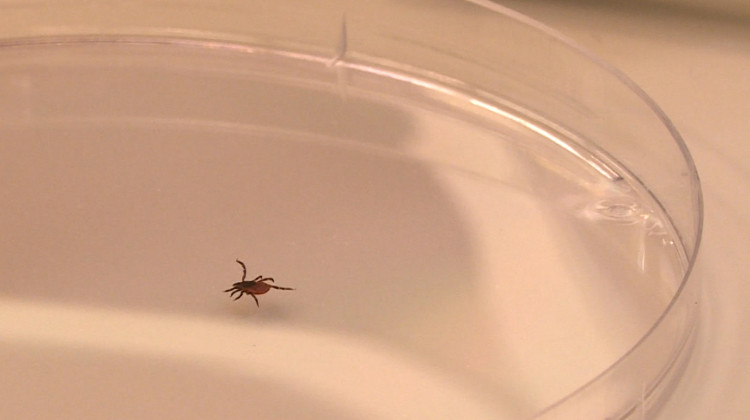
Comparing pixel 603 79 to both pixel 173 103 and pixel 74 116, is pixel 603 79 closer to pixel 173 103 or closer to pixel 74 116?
pixel 173 103

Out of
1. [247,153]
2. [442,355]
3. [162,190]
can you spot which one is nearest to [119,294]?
[162,190]

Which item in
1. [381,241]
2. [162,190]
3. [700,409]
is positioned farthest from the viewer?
[162,190]

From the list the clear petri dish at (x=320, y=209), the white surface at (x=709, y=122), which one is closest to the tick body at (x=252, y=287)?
the clear petri dish at (x=320, y=209)

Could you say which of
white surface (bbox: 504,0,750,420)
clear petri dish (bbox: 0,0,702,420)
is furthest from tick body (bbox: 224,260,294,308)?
white surface (bbox: 504,0,750,420)

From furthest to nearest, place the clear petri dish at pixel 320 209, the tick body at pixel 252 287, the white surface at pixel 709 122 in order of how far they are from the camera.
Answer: the tick body at pixel 252 287 → the clear petri dish at pixel 320 209 → the white surface at pixel 709 122

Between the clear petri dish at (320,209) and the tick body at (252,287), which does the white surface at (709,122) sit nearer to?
the clear petri dish at (320,209)

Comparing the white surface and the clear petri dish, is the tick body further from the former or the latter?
the white surface
